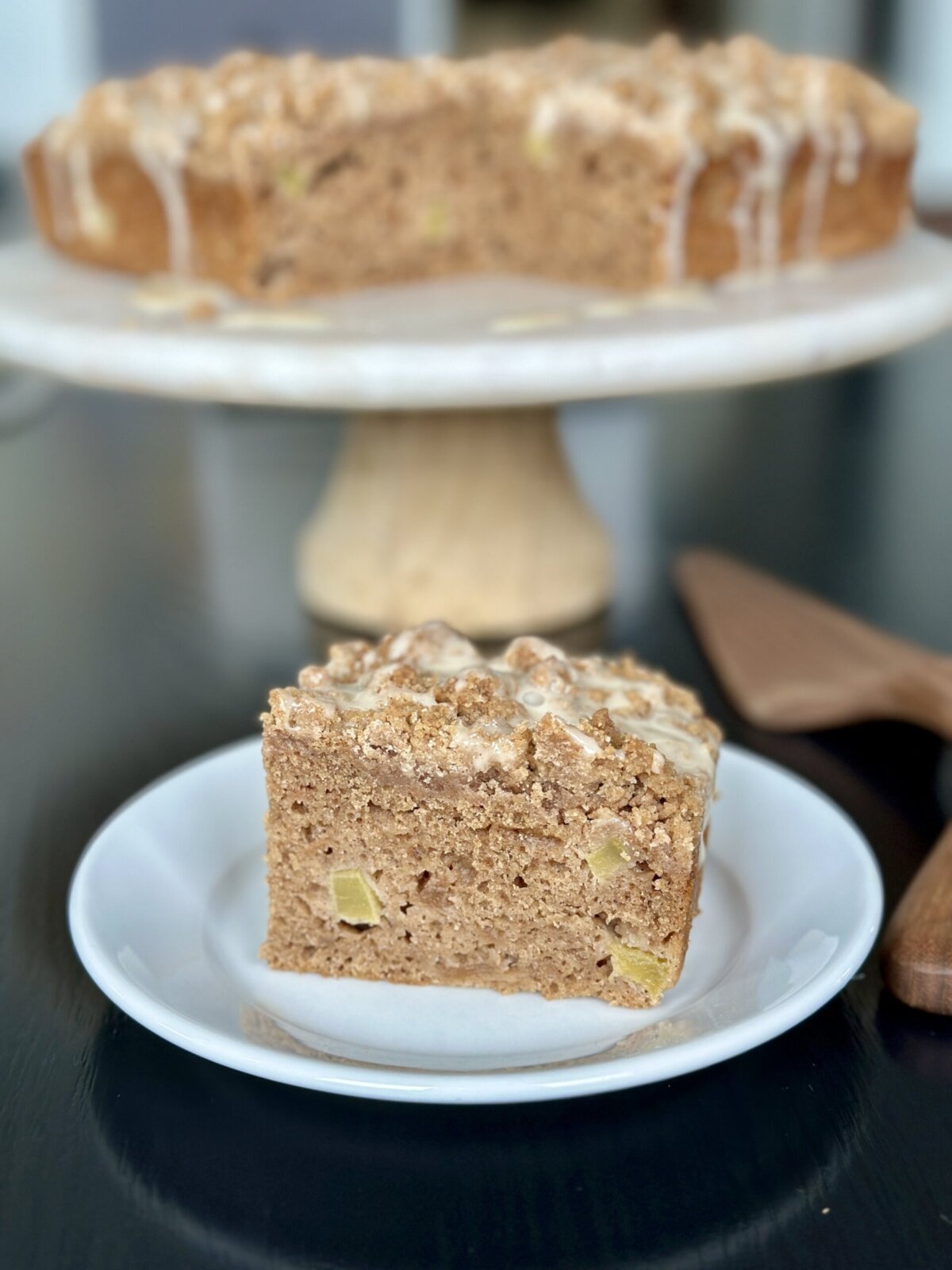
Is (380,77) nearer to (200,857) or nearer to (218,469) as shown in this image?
(218,469)

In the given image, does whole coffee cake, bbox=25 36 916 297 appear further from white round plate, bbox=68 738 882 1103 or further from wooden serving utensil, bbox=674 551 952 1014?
white round plate, bbox=68 738 882 1103

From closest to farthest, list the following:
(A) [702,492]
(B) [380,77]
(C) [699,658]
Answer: (C) [699,658]
(B) [380,77]
(A) [702,492]

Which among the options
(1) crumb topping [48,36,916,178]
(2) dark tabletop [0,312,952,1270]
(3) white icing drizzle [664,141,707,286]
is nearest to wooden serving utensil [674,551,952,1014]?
(2) dark tabletop [0,312,952,1270]

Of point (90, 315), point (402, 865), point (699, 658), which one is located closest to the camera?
point (402, 865)

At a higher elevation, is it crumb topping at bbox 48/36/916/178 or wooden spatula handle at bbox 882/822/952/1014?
crumb topping at bbox 48/36/916/178

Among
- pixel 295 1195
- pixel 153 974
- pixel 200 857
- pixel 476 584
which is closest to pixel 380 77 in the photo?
pixel 476 584

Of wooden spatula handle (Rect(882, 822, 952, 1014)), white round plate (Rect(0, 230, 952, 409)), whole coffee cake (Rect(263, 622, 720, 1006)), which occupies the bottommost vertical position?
wooden spatula handle (Rect(882, 822, 952, 1014))
